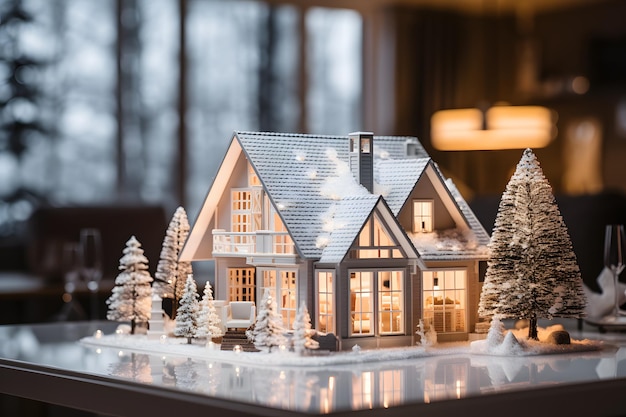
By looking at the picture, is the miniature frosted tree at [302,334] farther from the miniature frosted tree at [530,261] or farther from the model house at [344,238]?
the miniature frosted tree at [530,261]

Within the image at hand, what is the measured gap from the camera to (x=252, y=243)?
3.79m

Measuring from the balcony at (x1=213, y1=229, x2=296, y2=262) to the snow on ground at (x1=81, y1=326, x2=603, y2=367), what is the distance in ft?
1.16

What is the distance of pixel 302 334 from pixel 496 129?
4.33 meters

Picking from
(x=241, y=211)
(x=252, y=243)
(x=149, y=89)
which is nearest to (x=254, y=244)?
(x=252, y=243)

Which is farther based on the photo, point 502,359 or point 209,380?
point 502,359

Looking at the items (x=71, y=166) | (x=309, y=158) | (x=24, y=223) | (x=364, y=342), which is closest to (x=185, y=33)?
(x=71, y=166)

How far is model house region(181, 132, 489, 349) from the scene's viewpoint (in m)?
3.60

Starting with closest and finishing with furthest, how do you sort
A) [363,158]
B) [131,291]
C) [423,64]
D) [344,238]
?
[344,238]
[363,158]
[131,291]
[423,64]

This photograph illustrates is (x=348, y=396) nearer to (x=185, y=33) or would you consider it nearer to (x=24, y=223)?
(x=24, y=223)

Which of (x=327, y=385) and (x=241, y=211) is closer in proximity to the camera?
(x=327, y=385)

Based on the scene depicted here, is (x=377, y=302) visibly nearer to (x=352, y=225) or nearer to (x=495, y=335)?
(x=352, y=225)

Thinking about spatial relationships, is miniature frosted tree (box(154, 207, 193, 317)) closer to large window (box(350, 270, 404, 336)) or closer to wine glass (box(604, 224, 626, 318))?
large window (box(350, 270, 404, 336))

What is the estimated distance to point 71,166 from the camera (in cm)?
825

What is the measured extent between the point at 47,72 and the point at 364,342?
5.29 meters
